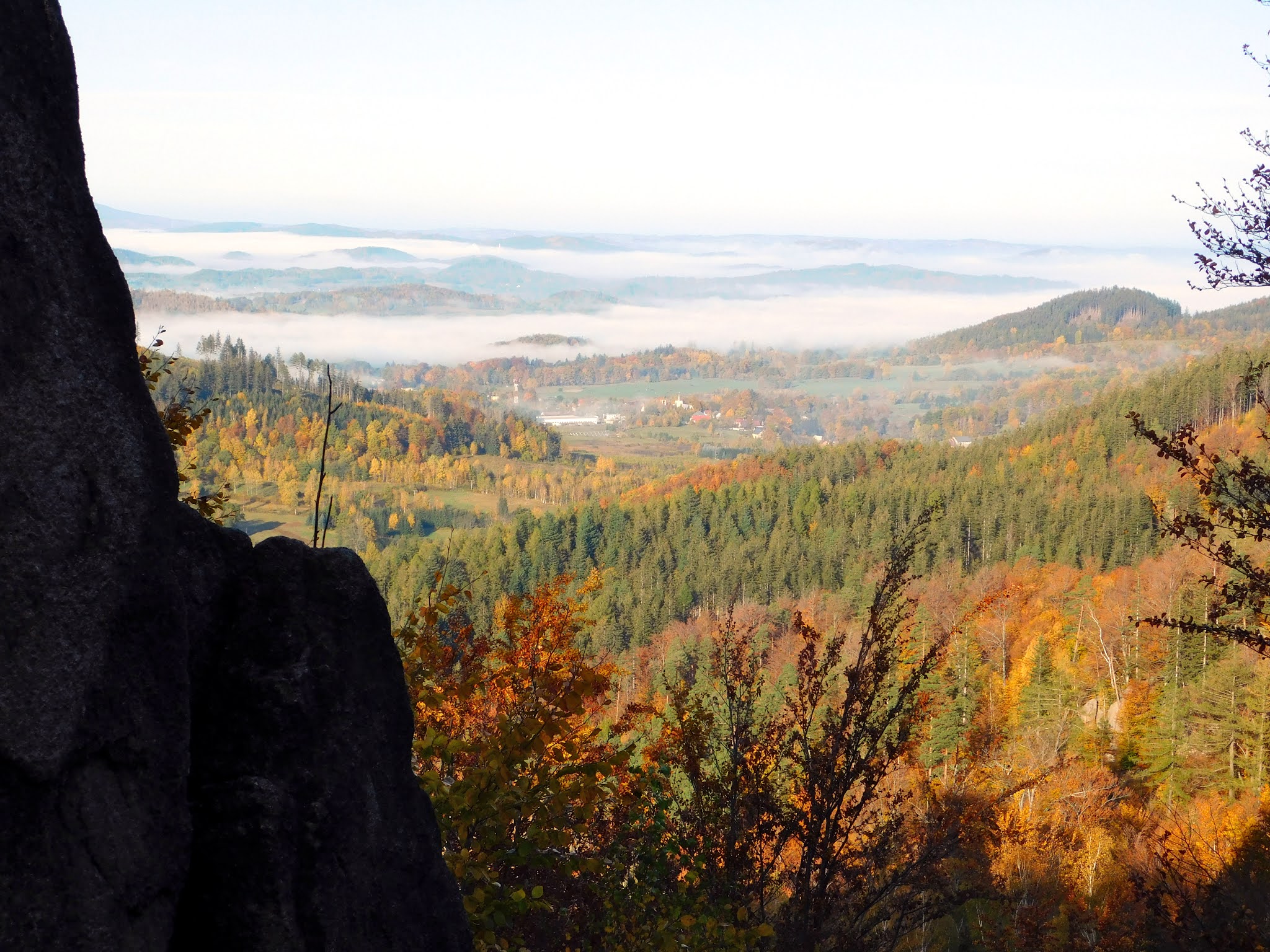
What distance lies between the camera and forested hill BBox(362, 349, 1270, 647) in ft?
431

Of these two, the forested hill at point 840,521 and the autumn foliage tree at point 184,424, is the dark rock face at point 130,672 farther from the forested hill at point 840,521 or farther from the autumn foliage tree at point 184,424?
the forested hill at point 840,521

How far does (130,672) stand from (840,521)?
6202 inches

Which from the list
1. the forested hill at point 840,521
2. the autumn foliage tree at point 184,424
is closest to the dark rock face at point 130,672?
the autumn foliage tree at point 184,424

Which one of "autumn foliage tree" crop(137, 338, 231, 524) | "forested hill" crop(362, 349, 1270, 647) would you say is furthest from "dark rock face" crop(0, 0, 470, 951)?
"forested hill" crop(362, 349, 1270, 647)

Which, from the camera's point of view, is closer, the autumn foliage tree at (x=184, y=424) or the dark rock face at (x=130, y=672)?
the dark rock face at (x=130, y=672)

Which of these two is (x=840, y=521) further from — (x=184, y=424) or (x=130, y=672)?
(x=130, y=672)

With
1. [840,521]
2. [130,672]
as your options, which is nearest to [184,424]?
[130,672]

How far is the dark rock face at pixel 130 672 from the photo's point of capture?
3715 millimetres

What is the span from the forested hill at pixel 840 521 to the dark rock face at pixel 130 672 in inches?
4561

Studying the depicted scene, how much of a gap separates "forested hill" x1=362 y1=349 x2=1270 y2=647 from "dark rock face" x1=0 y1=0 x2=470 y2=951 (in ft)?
380

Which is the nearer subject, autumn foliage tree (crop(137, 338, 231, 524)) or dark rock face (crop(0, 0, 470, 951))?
dark rock face (crop(0, 0, 470, 951))

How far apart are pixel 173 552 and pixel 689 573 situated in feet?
480

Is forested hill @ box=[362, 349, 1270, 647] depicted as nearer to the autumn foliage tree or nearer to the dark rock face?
the autumn foliage tree

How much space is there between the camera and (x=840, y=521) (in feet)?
518
